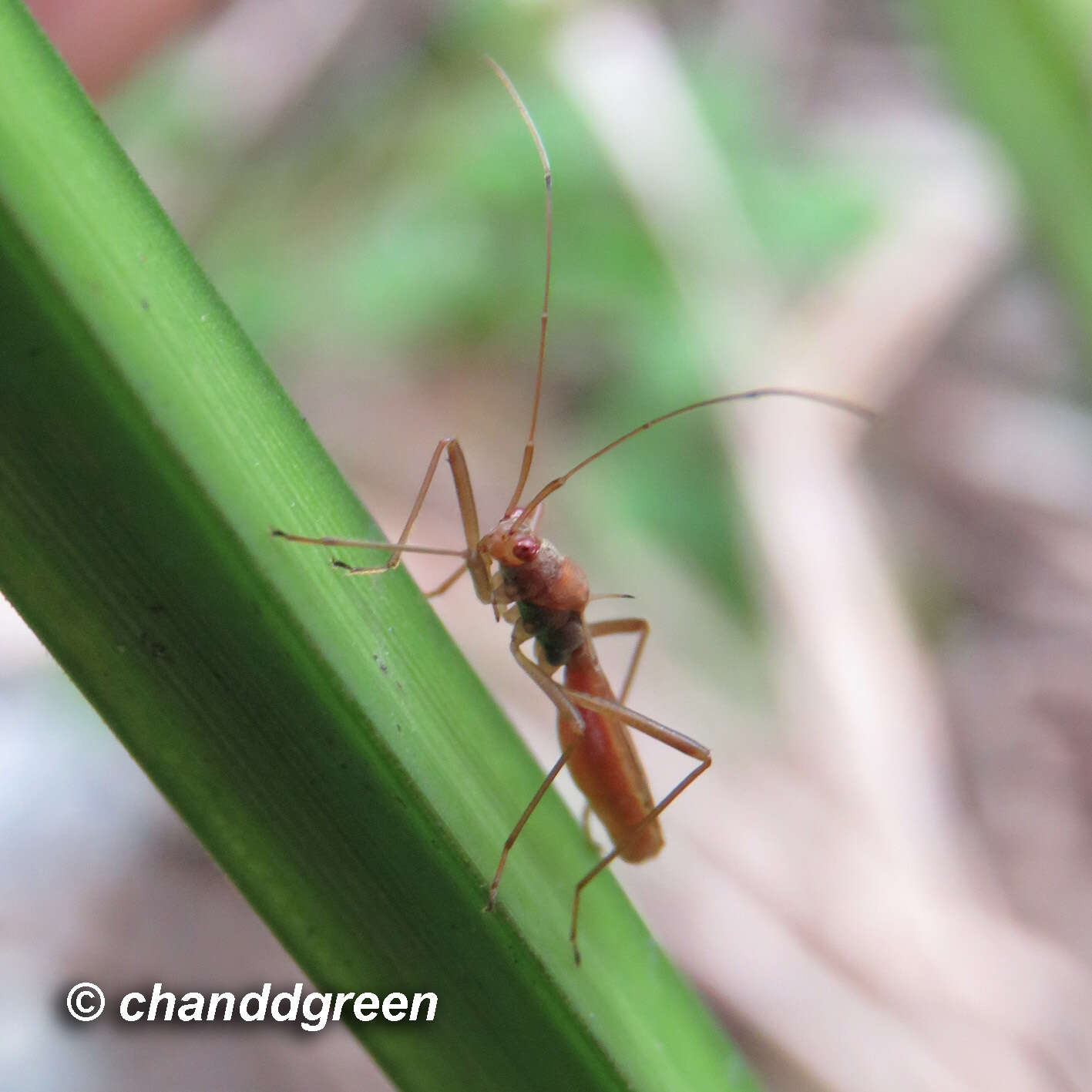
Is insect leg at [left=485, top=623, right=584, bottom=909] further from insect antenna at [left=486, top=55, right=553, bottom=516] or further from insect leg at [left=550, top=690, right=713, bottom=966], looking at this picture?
insect antenna at [left=486, top=55, right=553, bottom=516]

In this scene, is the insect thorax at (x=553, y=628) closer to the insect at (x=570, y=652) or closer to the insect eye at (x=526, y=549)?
the insect at (x=570, y=652)

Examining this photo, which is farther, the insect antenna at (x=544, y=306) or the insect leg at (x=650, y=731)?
the insect leg at (x=650, y=731)

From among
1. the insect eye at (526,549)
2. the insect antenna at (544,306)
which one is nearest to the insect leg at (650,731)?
the insect eye at (526,549)

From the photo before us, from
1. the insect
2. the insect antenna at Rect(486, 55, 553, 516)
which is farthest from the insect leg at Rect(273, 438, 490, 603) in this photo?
the insect antenna at Rect(486, 55, 553, 516)

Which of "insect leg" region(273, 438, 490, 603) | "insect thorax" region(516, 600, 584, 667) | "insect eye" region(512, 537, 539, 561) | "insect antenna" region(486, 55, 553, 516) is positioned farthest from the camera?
"insect thorax" region(516, 600, 584, 667)

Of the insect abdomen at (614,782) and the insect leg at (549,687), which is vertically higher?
the insect leg at (549,687)

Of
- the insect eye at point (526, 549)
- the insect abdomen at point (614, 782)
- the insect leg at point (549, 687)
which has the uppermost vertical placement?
the insect eye at point (526, 549)

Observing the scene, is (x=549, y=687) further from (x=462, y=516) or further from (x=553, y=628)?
(x=462, y=516)

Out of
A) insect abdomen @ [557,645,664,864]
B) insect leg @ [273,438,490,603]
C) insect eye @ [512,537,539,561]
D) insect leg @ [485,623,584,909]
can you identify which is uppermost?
insect leg @ [273,438,490,603]

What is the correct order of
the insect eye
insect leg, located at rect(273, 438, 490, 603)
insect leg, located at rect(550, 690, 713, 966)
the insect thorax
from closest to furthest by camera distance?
insect leg, located at rect(273, 438, 490, 603) → insect leg, located at rect(550, 690, 713, 966) → the insect eye → the insect thorax
